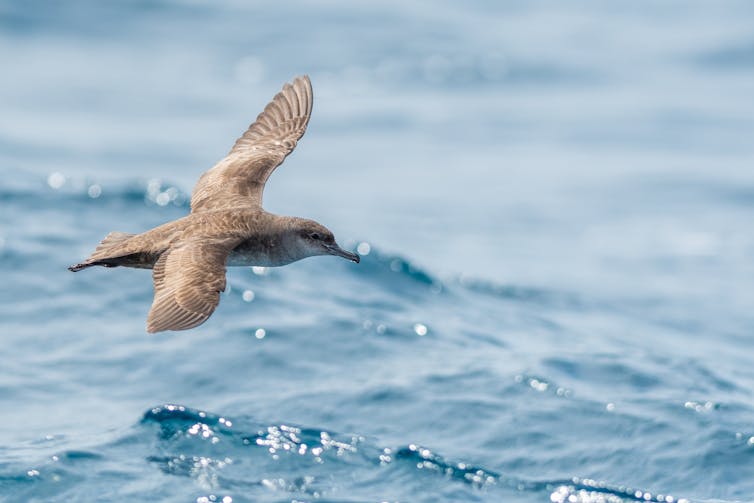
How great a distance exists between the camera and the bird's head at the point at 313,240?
9180mm

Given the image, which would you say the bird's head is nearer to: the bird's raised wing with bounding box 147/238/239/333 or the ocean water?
the bird's raised wing with bounding box 147/238/239/333

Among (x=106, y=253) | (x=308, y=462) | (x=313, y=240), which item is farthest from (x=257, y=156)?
(x=308, y=462)

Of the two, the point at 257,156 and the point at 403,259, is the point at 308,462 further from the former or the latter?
the point at 403,259

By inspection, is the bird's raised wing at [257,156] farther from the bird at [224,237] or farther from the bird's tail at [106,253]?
the bird's tail at [106,253]

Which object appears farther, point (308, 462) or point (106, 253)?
point (308, 462)

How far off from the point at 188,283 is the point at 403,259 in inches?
326

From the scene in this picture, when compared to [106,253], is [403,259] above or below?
below

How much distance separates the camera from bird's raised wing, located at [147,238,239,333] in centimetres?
760

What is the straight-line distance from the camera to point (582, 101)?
25141 millimetres

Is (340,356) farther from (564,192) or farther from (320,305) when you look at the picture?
(564,192)

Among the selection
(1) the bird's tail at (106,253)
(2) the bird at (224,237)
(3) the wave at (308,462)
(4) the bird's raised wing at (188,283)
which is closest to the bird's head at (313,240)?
(2) the bird at (224,237)

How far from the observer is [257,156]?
1051cm

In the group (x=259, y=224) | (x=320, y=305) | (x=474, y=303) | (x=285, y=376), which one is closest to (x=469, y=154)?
(x=474, y=303)

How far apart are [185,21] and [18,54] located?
3.67m
